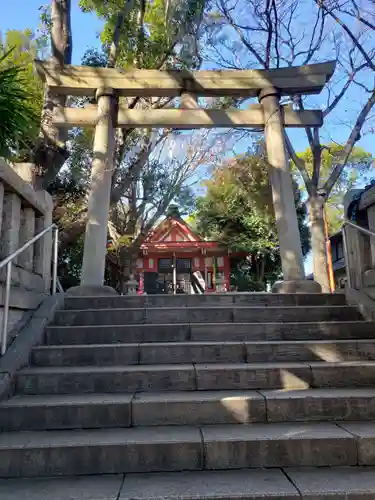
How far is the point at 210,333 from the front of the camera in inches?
155

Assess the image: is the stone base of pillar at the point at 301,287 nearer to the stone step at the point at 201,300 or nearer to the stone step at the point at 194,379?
the stone step at the point at 201,300

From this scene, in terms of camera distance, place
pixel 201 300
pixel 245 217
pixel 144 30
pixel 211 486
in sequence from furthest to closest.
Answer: pixel 245 217 < pixel 144 30 < pixel 201 300 < pixel 211 486

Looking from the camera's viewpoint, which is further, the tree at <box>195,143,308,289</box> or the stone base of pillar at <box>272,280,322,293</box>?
the tree at <box>195,143,308,289</box>

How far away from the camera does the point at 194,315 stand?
169 inches

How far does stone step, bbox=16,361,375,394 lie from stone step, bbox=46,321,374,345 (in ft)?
2.28

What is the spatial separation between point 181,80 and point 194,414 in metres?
6.09

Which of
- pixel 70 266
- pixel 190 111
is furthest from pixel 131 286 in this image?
pixel 190 111

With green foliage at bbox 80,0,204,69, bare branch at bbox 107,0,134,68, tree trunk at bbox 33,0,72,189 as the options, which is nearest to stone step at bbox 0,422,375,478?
tree trunk at bbox 33,0,72,189

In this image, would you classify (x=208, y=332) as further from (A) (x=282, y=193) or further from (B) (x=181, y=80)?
(B) (x=181, y=80)

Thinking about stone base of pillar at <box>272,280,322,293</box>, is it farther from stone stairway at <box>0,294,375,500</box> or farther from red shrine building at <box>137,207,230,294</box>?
red shrine building at <box>137,207,230,294</box>

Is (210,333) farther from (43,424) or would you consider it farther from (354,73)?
(354,73)

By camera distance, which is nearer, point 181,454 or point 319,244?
point 181,454

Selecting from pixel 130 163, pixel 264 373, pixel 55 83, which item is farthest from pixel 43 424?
pixel 130 163

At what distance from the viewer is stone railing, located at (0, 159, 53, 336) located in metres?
3.56
